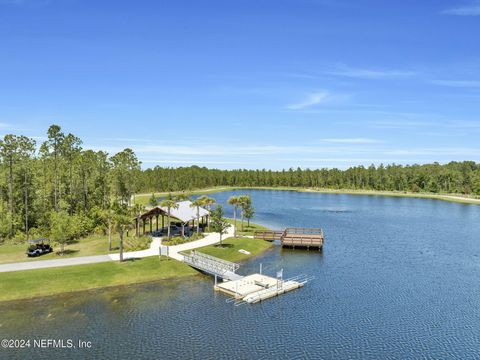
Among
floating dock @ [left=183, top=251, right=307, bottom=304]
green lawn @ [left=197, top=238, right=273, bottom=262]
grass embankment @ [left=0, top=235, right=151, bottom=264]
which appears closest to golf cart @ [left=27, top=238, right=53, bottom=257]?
grass embankment @ [left=0, top=235, right=151, bottom=264]

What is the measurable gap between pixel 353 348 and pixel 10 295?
35.5 m

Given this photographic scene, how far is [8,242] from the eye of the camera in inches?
2603

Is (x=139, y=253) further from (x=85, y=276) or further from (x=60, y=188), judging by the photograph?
(x=60, y=188)

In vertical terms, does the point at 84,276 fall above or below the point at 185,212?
below

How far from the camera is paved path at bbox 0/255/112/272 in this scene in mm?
47531

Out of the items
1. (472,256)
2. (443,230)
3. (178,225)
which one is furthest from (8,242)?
(443,230)

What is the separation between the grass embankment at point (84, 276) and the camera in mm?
41938

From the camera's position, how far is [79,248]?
5997cm

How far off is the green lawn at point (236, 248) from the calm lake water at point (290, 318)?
10.5 feet

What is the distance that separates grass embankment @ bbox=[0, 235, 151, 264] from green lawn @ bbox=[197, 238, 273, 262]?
10700 mm

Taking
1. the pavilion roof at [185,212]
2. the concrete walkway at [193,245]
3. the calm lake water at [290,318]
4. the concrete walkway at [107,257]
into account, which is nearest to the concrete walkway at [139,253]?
the concrete walkway at [107,257]

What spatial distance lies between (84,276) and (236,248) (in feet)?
84.9

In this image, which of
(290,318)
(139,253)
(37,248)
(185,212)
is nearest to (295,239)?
(185,212)

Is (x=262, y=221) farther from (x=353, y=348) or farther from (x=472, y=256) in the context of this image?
(x=353, y=348)
